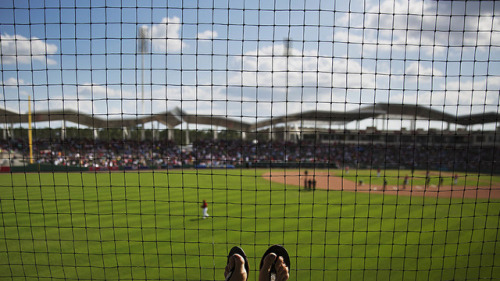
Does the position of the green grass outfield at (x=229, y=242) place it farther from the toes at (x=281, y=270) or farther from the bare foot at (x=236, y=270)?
the toes at (x=281, y=270)

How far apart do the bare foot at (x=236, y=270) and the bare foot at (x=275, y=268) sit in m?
0.24

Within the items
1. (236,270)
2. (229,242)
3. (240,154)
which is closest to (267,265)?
(236,270)

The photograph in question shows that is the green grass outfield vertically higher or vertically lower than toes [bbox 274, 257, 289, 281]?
lower

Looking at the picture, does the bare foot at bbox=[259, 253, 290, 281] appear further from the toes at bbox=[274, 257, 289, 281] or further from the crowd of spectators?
the crowd of spectators

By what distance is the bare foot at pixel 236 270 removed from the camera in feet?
11.1

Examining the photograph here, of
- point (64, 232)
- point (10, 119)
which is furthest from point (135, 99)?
point (10, 119)

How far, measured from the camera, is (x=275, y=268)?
3658mm

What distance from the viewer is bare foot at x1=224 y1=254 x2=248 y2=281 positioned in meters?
3.39

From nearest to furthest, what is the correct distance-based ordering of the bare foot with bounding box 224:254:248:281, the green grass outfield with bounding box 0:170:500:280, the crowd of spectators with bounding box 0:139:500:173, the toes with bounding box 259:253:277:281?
1. the bare foot with bounding box 224:254:248:281
2. the toes with bounding box 259:253:277:281
3. the green grass outfield with bounding box 0:170:500:280
4. the crowd of spectators with bounding box 0:139:500:173

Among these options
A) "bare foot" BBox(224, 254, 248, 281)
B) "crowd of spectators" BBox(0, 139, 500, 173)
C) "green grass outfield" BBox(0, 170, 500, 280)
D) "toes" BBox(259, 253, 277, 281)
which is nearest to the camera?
"bare foot" BBox(224, 254, 248, 281)

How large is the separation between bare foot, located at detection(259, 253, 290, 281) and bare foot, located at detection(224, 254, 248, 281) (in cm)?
24

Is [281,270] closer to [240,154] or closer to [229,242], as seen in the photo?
A: [229,242]

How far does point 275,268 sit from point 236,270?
53cm

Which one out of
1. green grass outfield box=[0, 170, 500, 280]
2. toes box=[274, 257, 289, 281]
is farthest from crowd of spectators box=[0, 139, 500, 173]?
toes box=[274, 257, 289, 281]
